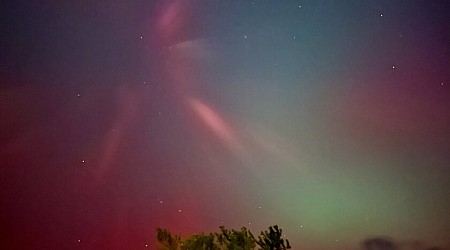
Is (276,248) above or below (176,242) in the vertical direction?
below

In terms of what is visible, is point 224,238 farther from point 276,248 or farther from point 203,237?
point 276,248

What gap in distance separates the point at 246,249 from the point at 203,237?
96 centimetres

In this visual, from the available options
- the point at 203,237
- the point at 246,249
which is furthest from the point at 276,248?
the point at 203,237

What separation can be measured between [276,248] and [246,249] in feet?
2.05

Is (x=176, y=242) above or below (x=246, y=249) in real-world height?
above

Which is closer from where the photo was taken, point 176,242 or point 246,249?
point 246,249

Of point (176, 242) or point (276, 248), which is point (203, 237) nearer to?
point (176, 242)

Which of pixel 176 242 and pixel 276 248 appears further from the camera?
pixel 176 242

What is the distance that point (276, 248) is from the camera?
11.2m

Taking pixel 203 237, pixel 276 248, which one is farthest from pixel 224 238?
pixel 276 248

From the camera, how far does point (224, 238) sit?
11.9 m

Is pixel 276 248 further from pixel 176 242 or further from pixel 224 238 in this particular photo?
pixel 176 242

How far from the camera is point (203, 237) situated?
1184cm

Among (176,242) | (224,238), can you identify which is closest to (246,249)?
(224,238)
